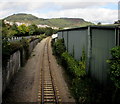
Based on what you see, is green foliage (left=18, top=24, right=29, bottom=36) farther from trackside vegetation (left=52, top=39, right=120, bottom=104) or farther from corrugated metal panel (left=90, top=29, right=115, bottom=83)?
corrugated metal panel (left=90, top=29, right=115, bottom=83)

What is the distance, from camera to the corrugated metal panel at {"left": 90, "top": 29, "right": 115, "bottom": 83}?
27.4 feet

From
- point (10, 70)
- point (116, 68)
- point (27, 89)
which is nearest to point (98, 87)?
point (116, 68)

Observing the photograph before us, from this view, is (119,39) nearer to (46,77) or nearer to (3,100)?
(3,100)

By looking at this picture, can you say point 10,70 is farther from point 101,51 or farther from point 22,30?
point 22,30

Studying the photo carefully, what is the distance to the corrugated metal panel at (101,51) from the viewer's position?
834 centimetres

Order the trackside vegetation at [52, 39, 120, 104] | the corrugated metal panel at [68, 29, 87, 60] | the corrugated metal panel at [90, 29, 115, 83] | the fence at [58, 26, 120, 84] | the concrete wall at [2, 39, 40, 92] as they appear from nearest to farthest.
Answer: the trackside vegetation at [52, 39, 120, 104] < the fence at [58, 26, 120, 84] < the corrugated metal panel at [90, 29, 115, 83] < the concrete wall at [2, 39, 40, 92] < the corrugated metal panel at [68, 29, 87, 60]

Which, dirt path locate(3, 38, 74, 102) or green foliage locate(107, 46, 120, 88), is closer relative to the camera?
green foliage locate(107, 46, 120, 88)

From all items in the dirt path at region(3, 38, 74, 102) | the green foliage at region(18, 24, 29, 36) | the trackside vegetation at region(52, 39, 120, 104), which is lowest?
the dirt path at region(3, 38, 74, 102)

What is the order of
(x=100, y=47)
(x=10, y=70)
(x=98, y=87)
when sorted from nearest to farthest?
(x=100, y=47) → (x=98, y=87) → (x=10, y=70)

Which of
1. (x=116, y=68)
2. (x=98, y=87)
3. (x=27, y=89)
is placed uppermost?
(x=116, y=68)

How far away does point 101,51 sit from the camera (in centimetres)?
931

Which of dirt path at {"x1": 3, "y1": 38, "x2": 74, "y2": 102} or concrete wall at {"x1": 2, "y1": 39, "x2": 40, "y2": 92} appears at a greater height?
concrete wall at {"x1": 2, "y1": 39, "x2": 40, "y2": 92}

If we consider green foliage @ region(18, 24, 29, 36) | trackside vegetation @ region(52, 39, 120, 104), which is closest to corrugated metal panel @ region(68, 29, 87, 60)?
trackside vegetation @ region(52, 39, 120, 104)

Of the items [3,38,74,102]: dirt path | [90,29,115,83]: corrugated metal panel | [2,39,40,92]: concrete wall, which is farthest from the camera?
[2,39,40,92]: concrete wall
